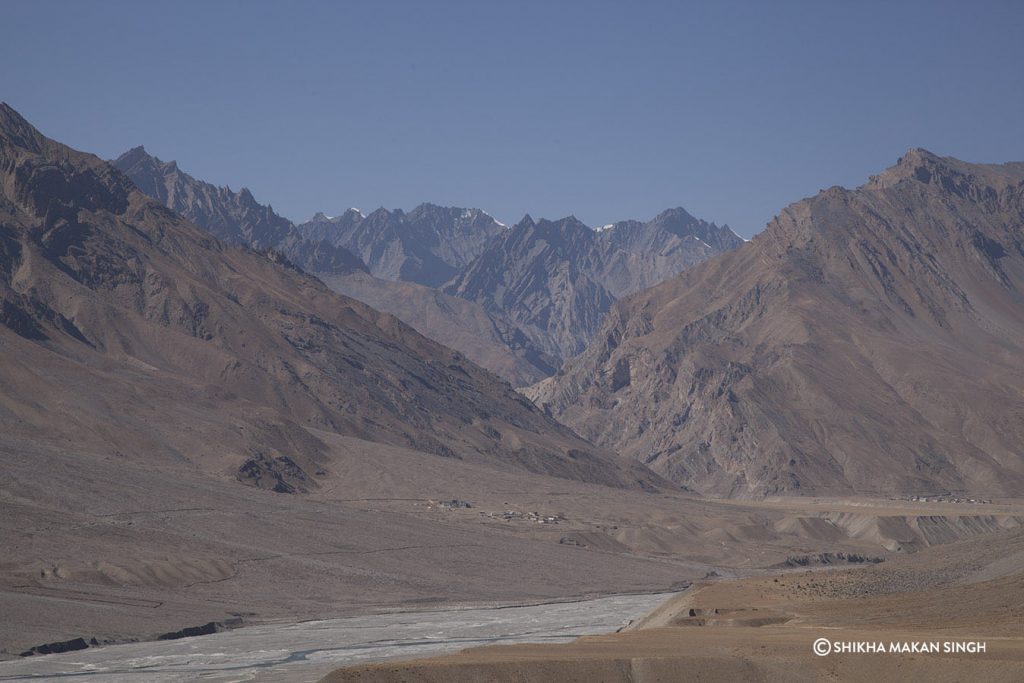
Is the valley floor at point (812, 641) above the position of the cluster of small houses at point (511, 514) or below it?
below

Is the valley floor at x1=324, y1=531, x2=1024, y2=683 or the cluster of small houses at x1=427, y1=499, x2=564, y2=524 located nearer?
the valley floor at x1=324, y1=531, x2=1024, y2=683

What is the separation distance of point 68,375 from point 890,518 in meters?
110

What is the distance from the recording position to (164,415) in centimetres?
17675

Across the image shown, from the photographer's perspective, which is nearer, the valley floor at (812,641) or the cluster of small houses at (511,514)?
the valley floor at (812,641)

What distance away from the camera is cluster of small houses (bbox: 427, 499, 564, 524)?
167000 millimetres

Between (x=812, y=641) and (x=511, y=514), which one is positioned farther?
(x=511, y=514)

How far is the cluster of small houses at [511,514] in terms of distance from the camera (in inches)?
6575

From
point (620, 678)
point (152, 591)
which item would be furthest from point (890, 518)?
point (620, 678)

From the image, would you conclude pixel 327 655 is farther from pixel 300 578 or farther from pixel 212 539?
pixel 212 539

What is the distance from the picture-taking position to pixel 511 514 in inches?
6644

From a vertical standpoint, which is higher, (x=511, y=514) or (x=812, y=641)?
(x=511, y=514)

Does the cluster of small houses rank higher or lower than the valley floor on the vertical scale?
higher

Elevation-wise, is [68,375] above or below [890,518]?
above

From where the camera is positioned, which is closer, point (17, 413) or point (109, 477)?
point (109, 477)
